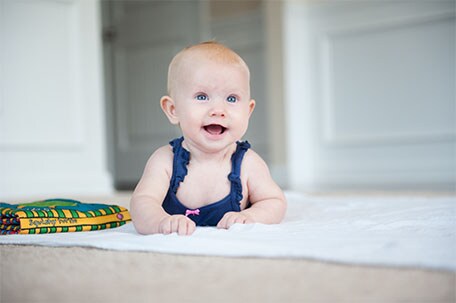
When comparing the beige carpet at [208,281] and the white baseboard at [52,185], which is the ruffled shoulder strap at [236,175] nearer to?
the beige carpet at [208,281]

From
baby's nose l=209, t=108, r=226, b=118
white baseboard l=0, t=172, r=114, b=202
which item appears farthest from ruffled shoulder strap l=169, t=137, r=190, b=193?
white baseboard l=0, t=172, r=114, b=202

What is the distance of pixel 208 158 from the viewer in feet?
4.03

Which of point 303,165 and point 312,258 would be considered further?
point 303,165

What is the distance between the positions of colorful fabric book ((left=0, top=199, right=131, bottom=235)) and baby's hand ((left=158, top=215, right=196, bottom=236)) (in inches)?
11.1

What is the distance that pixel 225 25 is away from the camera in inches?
164

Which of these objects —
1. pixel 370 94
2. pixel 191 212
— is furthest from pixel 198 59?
pixel 370 94

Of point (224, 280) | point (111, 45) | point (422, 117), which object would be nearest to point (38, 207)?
point (224, 280)

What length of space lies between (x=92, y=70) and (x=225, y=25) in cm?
142

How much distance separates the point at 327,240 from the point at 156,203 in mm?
362

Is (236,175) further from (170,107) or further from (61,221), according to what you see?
(61,221)

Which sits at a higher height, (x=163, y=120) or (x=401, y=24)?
(x=401, y=24)

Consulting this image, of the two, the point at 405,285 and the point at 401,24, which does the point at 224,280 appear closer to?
the point at 405,285

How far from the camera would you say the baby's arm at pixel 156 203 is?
103cm

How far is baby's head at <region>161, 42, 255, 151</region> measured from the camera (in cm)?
116
